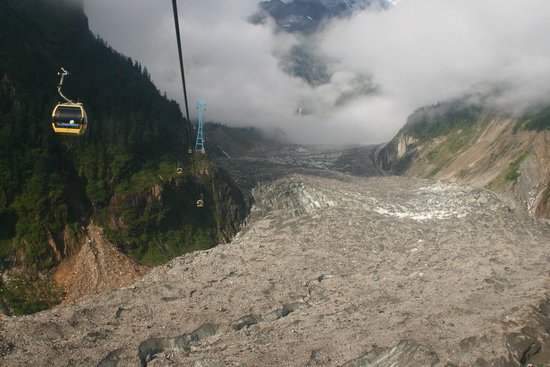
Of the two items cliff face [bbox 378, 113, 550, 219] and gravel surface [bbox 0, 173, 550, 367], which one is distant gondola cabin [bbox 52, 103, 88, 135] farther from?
cliff face [bbox 378, 113, 550, 219]

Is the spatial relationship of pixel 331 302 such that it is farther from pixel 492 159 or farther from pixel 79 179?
pixel 492 159

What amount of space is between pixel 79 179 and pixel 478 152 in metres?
→ 69.0

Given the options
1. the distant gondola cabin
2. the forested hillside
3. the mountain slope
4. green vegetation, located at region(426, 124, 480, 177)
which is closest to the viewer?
the distant gondola cabin

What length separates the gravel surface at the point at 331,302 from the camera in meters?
36.6

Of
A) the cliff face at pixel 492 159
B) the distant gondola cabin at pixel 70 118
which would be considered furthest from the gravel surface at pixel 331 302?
the distant gondola cabin at pixel 70 118

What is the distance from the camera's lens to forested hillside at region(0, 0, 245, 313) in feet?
183

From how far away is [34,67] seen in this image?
7231cm

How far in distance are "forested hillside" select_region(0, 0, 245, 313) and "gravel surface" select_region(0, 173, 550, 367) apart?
501 cm

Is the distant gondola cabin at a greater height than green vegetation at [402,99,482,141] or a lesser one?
lesser

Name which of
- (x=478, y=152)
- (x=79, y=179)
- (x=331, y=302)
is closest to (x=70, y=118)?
(x=331, y=302)

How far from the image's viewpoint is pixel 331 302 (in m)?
47.9

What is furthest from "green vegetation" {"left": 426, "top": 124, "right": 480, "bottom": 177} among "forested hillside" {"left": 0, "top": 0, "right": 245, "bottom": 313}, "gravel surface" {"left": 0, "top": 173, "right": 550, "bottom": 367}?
"forested hillside" {"left": 0, "top": 0, "right": 245, "bottom": 313}

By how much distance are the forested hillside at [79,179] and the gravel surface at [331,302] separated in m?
5.01

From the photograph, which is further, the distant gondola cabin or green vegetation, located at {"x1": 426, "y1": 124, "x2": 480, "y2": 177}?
green vegetation, located at {"x1": 426, "y1": 124, "x2": 480, "y2": 177}
